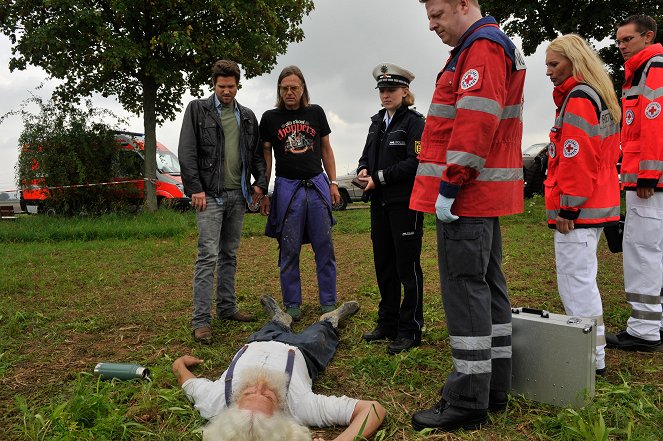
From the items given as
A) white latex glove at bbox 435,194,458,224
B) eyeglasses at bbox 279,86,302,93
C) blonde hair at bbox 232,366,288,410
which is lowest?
blonde hair at bbox 232,366,288,410

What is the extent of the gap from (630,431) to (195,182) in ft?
11.2

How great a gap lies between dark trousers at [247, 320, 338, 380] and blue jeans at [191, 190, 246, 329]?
71cm

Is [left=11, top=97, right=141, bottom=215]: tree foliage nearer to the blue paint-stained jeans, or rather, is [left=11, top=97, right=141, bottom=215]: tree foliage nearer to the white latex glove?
the blue paint-stained jeans

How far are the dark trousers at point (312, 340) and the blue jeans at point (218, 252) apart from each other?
705mm

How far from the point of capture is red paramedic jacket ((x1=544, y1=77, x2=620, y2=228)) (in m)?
3.25

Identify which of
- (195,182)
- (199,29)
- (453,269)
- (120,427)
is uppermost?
(199,29)

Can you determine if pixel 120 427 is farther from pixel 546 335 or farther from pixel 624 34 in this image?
→ pixel 624 34

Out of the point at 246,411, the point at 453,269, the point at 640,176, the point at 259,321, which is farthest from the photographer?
the point at 259,321

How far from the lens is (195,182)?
174 inches

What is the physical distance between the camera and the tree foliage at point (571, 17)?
58.0ft

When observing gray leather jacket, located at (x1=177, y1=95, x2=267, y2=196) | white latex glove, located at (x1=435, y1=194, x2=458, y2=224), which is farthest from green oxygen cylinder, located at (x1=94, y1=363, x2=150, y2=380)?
white latex glove, located at (x1=435, y1=194, x2=458, y2=224)

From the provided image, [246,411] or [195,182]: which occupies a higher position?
[195,182]

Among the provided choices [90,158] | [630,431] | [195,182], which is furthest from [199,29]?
[630,431]

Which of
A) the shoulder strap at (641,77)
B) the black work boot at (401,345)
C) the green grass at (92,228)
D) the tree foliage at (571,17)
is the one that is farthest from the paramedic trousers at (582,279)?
the tree foliage at (571,17)
